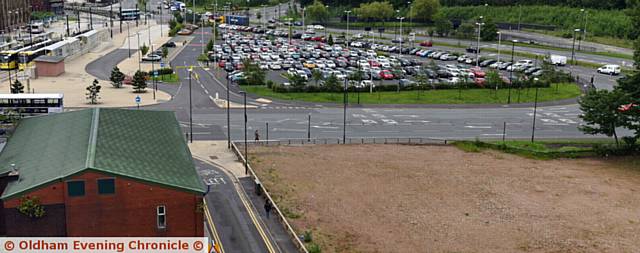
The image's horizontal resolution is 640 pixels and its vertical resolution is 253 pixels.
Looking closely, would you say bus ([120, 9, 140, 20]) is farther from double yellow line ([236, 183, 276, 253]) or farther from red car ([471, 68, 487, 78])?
double yellow line ([236, 183, 276, 253])

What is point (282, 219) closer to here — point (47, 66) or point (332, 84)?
point (332, 84)

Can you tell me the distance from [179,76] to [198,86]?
8.22 metres

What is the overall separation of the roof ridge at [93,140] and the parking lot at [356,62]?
1925 inches

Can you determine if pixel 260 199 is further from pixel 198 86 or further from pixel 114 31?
pixel 114 31

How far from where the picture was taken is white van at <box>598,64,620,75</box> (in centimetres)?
10056

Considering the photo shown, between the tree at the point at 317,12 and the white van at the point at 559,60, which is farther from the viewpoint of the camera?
the tree at the point at 317,12

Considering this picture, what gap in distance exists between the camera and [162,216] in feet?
114

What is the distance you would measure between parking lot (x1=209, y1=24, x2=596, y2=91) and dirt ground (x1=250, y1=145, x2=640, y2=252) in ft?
97.8

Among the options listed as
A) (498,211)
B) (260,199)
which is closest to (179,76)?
(260,199)

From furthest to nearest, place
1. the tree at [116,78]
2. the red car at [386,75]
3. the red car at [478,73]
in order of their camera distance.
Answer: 1. the red car at [478,73]
2. the red car at [386,75]
3. the tree at [116,78]

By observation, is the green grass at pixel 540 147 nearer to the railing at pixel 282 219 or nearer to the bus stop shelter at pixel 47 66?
the railing at pixel 282 219

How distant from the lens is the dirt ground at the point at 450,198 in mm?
39938

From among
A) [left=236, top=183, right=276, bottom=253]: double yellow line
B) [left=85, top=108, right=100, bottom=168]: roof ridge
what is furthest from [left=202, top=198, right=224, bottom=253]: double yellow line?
[left=85, top=108, right=100, bottom=168]: roof ridge

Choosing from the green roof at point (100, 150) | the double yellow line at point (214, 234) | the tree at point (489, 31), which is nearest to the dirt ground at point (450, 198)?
the double yellow line at point (214, 234)
